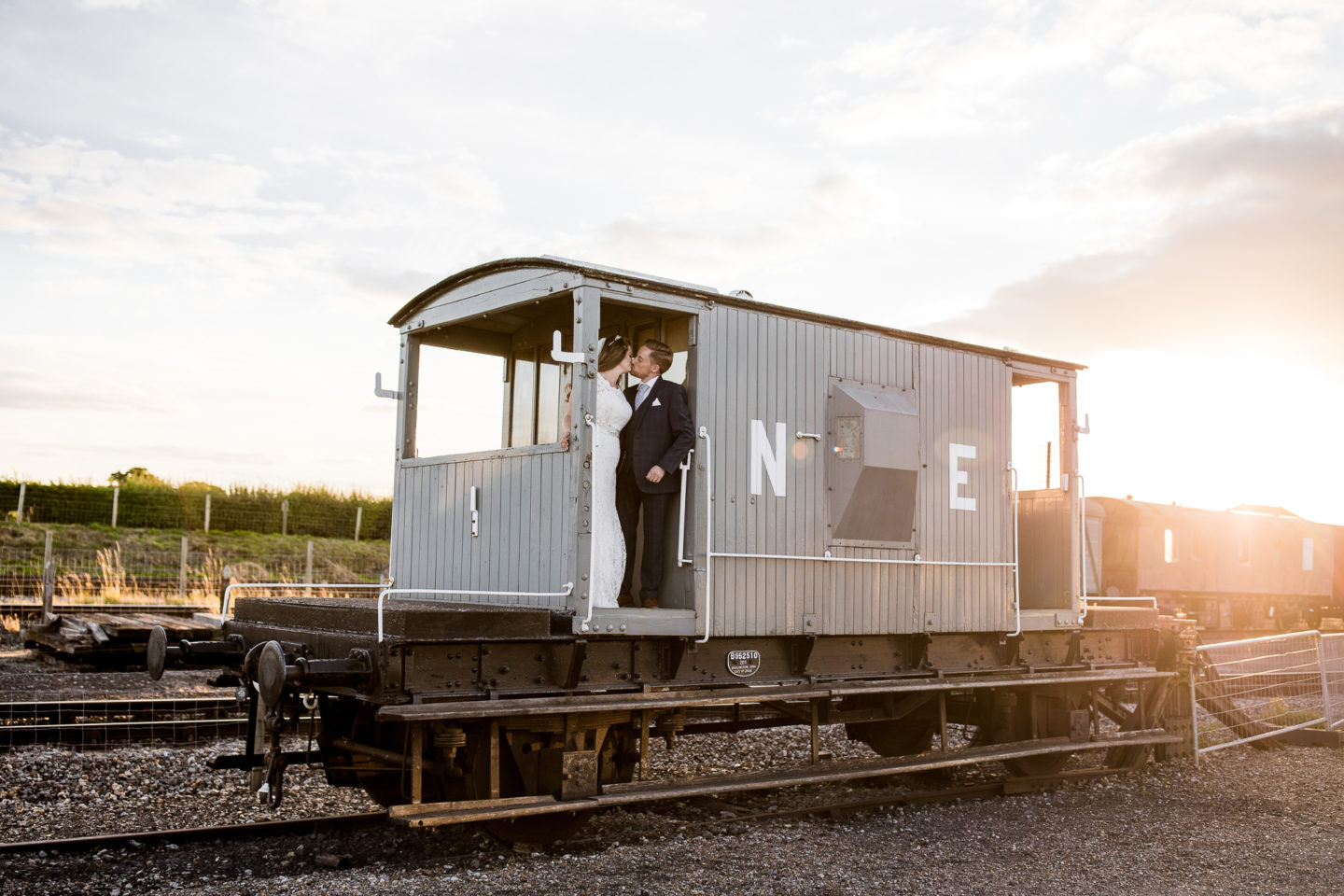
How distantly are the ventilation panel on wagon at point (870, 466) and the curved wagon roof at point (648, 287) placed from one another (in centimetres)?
54

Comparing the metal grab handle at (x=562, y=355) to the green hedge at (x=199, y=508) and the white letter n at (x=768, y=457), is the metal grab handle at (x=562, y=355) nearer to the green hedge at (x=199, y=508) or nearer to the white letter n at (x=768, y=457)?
the white letter n at (x=768, y=457)

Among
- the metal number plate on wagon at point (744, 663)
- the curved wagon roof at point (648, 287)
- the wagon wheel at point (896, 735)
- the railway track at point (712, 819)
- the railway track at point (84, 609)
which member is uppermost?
the curved wagon roof at point (648, 287)

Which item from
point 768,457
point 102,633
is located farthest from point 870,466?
point 102,633

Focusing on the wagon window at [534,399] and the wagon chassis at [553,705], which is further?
the wagon window at [534,399]

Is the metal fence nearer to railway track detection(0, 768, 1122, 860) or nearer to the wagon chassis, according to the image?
railway track detection(0, 768, 1122, 860)

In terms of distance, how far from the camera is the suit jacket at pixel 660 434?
704cm

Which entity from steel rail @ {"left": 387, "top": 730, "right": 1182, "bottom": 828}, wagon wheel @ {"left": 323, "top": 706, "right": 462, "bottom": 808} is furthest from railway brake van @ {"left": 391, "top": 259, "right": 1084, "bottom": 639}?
wagon wheel @ {"left": 323, "top": 706, "right": 462, "bottom": 808}

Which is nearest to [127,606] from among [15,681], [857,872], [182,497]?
[15,681]

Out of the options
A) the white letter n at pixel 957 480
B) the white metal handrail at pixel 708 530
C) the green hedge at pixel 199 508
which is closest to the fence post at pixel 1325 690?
the white letter n at pixel 957 480

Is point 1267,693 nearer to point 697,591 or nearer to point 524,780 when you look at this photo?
point 697,591

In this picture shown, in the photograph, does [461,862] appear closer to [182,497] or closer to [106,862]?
[106,862]

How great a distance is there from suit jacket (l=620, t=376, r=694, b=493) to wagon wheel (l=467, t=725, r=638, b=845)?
1618mm

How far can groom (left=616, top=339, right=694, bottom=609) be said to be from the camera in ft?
23.1

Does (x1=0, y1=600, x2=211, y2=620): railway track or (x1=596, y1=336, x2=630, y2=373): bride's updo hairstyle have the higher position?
(x1=596, y1=336, x2=630, y2=373): bride's updo hairstyle
